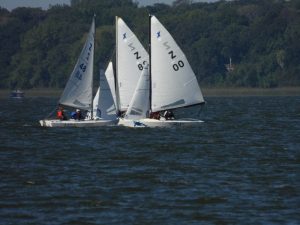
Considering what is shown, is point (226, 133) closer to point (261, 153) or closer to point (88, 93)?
point (88, 93)

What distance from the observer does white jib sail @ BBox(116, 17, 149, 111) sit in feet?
231

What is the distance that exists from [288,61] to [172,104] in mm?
129285

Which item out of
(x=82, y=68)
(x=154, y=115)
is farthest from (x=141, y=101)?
(x=82, y=68)

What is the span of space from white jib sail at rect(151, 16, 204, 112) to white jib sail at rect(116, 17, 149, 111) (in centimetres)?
398

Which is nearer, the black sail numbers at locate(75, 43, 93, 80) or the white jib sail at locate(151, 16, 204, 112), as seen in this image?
the white jib sail at locate(151, 16, 204, 112)

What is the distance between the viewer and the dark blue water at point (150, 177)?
32.9m

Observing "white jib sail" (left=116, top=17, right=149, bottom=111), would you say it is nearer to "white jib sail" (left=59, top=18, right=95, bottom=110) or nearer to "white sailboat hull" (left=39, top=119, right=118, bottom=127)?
"white jib sail" (left=59, top=18, right=95, bottom=110)

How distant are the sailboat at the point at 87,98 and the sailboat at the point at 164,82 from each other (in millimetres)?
1321

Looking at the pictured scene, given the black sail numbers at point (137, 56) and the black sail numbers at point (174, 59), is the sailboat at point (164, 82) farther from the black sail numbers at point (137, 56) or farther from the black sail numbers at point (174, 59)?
the black sail numbers at point (137, 56)

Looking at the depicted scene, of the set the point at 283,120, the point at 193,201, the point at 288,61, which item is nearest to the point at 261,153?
the point at 193,201

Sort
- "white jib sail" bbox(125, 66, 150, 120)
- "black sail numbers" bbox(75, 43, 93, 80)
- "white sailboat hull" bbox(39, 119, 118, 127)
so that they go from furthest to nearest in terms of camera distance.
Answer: "black sail numbers" bbox(75, 43, 93, 80) → "white sailboat hull" bbox(39, 119, 118, 127) → "white jib sail" bbox(125, 66, 150, 120)

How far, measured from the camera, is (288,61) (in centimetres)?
19425

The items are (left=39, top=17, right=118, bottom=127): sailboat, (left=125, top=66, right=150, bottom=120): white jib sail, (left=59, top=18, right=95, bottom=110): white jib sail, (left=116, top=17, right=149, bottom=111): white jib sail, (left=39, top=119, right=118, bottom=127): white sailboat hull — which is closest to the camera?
(left=125, top=66, right=150, bottom=120): white jib sail

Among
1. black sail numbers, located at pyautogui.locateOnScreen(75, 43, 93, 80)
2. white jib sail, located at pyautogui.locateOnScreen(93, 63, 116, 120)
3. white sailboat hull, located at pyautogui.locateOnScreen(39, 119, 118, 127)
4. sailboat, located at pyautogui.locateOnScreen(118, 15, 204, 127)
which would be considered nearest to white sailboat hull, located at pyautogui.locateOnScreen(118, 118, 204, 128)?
sailboat, located at pyautogui.locateOnScreen(118, 15, 204, 127)
